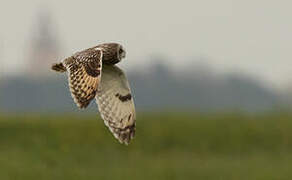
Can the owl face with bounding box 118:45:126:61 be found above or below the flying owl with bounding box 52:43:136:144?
above

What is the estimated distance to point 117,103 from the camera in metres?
7.67

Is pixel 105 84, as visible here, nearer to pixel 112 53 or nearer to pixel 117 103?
pixel 117 103

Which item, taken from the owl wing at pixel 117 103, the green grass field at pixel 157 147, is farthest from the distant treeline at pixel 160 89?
the owl wing at pixel 117 103

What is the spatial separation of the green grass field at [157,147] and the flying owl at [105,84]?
33.6 ft

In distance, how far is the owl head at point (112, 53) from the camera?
7100mm

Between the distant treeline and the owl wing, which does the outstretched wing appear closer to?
the owl wing

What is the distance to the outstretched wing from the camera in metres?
6.62

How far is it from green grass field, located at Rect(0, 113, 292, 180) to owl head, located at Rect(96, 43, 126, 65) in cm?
1083

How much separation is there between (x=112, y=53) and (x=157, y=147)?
13.2 meters

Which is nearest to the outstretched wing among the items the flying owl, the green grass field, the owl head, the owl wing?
the flying owl

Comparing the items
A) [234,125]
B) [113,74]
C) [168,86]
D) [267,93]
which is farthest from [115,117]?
[267,93]

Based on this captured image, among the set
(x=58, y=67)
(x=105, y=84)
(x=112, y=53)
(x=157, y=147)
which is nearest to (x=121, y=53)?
(x=112, y=53)

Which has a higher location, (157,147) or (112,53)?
(112,53)

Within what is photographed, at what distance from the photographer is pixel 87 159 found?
19.6m
